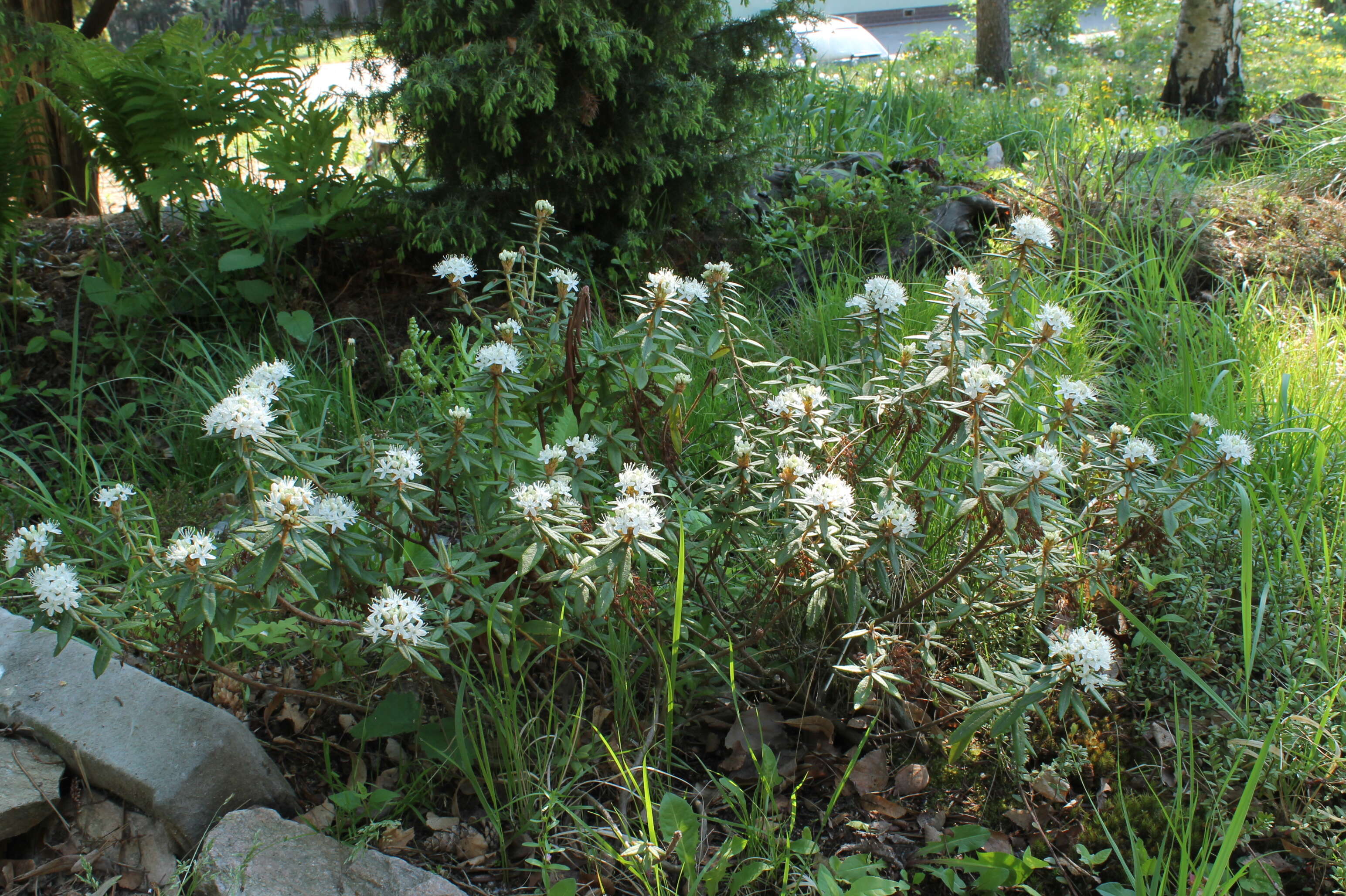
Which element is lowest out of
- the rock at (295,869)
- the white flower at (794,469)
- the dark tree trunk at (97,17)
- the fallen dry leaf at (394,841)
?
the fallen dry leaf at (394,841)

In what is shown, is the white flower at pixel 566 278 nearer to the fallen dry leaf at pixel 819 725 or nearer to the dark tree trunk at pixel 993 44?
the fallen dry leaf at pixel 819 725

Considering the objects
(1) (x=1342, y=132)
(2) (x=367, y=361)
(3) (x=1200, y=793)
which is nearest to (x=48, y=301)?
(2) (x=367, y=361)

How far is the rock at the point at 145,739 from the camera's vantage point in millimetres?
1949

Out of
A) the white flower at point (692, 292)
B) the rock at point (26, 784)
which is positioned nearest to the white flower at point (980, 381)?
the white flower at point (692, 292)

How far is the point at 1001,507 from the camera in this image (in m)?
1.79

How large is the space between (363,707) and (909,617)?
53.1 inches

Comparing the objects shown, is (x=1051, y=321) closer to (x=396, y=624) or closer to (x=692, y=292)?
(x=692, y=292)

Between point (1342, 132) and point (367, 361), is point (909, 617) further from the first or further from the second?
point (1342, 132)

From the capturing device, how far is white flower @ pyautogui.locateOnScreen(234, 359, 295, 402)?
5.57 feet

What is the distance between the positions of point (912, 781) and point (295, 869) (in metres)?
1.36

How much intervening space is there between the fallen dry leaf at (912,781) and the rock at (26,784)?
1.92 m

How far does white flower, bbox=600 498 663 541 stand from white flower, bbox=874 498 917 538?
18.1 inches

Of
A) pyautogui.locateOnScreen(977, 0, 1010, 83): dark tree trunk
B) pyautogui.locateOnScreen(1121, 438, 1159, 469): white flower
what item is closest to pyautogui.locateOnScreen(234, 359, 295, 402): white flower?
pyautogui.locateOnScreen(1121, 438, 1159, 469): white flower

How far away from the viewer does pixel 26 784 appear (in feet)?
6.49
